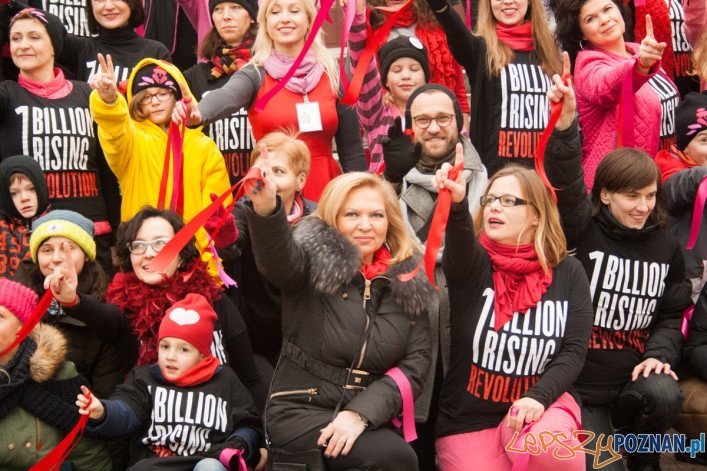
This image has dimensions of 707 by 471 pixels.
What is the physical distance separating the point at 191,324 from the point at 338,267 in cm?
66

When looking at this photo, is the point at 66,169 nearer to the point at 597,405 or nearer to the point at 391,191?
the point at 391,191

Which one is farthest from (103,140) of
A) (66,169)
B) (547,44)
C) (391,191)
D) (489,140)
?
(547,44)

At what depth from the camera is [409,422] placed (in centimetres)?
436

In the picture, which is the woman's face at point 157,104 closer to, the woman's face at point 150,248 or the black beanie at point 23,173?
the black beanie at point 23,173

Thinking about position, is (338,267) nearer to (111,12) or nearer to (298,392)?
(298,392)

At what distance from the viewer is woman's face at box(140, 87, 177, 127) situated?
5484 millimetres

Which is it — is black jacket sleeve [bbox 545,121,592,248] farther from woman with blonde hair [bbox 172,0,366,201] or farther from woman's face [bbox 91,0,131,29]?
woman's face [bbox 91,0,131,29]

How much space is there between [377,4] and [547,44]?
97 centimetres

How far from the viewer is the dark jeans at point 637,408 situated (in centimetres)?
481

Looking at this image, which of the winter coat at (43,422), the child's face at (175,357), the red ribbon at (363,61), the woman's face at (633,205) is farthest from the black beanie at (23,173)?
the woman's face at (633,205)

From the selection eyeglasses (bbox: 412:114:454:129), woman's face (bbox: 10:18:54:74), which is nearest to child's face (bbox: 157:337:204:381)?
eyeglasses (bbox: 412:114:454:129)

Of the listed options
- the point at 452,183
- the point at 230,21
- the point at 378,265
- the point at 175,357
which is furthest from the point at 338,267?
the point at 230,21

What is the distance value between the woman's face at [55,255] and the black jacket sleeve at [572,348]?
2039 millimetres

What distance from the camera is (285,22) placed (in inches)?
220
